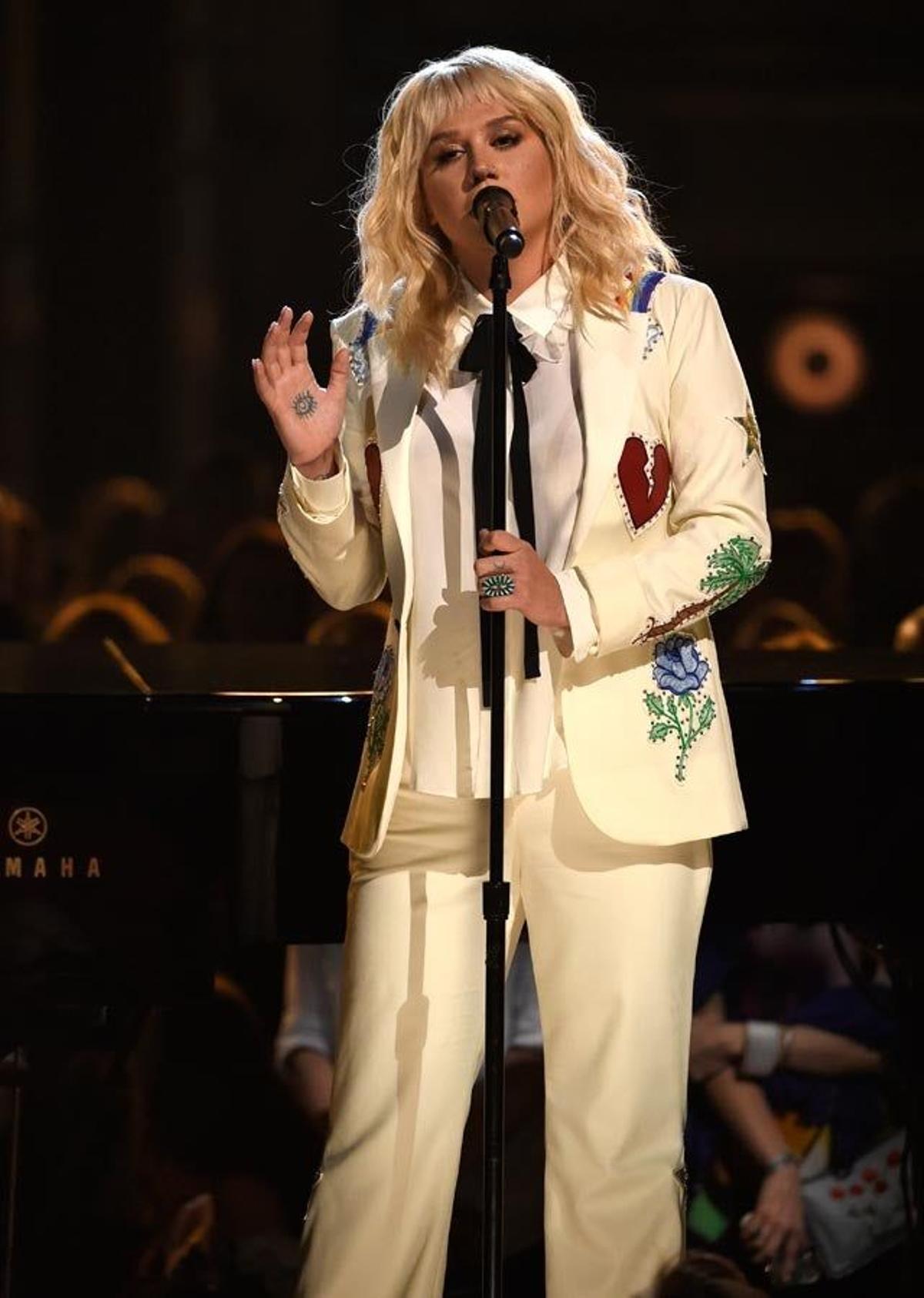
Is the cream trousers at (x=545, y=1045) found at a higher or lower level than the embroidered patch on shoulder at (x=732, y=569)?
lower

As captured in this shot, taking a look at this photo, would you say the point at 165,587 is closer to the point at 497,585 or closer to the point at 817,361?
the point at 817,361

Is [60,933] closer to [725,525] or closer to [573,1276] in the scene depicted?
[573,1276]

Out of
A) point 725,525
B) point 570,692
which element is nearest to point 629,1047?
point 570,692

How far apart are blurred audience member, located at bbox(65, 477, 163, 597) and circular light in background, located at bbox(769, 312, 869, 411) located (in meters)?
1.50

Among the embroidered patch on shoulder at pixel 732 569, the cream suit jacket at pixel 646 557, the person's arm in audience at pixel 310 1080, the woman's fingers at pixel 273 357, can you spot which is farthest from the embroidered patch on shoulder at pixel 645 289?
the person's arm in audience at pixel 310 1080

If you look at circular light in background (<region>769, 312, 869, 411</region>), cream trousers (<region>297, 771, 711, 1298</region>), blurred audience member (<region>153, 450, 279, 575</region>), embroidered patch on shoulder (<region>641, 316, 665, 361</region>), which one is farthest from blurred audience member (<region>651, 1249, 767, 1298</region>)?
circular light in background (<region>769, 312, 869, 411</region>)

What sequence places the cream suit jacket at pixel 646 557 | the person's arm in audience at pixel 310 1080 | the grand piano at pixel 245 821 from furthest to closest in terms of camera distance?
the person's arm in audience at pixel 310 1080 → the grand piano at pixel 245 821 → the cream suit jacket at pixel 646 557

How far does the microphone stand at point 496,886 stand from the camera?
6.05ft

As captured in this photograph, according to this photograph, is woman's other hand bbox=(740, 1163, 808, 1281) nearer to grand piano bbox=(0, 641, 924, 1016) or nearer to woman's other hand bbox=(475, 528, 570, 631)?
grand piano bbox=(0, 641, 924, 1016)

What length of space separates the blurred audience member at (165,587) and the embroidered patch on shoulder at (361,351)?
7.98ft

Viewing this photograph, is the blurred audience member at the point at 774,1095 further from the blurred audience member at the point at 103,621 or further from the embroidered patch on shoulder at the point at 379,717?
the blurred audience member at the point at 103,621

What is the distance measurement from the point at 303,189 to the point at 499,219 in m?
2.75

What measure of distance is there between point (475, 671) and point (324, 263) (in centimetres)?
272

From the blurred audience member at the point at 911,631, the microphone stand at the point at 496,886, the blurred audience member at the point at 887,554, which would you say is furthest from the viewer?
the blurred audience member at the point at 887,554
